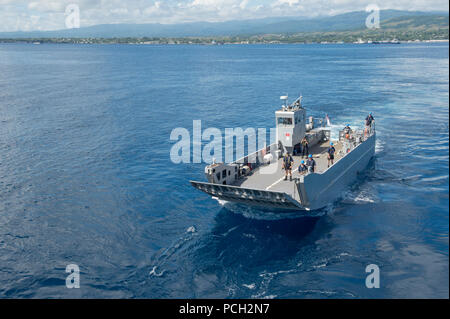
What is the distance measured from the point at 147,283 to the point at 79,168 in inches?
875

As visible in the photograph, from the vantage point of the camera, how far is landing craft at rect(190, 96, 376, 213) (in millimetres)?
25922

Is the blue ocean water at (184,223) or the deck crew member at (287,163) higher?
the deck crew member at (287,163)

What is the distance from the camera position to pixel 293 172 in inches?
1222

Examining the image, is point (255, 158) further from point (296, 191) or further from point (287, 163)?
point (296, 191)

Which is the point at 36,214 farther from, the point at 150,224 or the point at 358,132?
the point at 358,132

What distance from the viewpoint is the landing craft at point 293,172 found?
25.9 meters

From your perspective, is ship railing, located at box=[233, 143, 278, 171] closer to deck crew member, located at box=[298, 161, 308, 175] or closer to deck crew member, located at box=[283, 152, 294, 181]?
deck crew member, located at box=[283, 152, 294, 181]

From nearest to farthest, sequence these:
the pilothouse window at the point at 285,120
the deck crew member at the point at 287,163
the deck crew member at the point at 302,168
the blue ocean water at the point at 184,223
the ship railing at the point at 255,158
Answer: the blue ocean water at the point at 184,223, the deck crew member at the point at 302,168, the deck crew member at the point at 287,163, the ship railing at the point at 255,158, the pilothouse window at the point at 285,120

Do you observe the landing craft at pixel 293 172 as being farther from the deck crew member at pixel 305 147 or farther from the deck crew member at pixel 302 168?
the deck crew member at pixel 302 168

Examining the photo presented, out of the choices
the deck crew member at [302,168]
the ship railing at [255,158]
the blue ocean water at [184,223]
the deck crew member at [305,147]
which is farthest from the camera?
the deck crew member at [305,147]

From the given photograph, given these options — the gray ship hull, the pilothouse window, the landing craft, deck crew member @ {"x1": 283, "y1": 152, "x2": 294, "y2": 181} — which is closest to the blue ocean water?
the gray ship hull
